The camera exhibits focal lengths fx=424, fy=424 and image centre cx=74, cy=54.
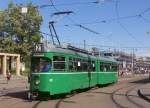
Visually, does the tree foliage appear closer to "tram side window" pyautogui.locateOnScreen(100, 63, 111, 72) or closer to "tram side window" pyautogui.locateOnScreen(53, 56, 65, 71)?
"tram side window" pyautogui.locateOnScreen(100, 63, 111, 72)

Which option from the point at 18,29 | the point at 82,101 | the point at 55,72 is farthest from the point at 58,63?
the point at 18,29

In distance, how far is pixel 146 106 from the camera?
18891 millimetres

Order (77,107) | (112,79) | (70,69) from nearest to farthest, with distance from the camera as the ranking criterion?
(77,107) < (70,69) < (112,79)

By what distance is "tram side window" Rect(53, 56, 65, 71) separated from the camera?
2152 centimetres

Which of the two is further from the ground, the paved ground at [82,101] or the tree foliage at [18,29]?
the tree foliage at [18,29]

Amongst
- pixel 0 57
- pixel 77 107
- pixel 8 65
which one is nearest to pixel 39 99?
pixel 77 107

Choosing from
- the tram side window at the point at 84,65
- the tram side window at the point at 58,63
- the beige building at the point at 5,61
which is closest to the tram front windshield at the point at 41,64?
the tram side window at the point at 58,63

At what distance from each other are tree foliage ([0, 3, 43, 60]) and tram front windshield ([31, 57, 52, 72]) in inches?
2235

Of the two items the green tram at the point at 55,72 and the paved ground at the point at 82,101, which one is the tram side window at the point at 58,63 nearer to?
the green tram at the point at 55,72

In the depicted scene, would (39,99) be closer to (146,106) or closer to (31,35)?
(146,106)

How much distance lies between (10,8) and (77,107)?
65125 mm

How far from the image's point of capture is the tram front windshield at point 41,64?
21.2m

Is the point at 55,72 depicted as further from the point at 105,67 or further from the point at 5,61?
the point at 5,61

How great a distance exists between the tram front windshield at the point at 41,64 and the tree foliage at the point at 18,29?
56773 mm
